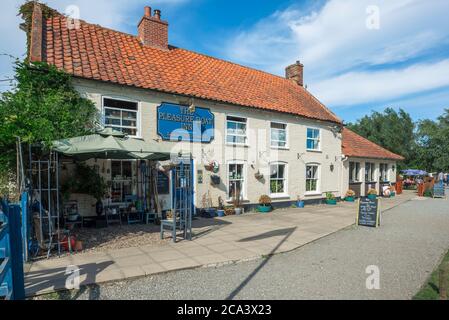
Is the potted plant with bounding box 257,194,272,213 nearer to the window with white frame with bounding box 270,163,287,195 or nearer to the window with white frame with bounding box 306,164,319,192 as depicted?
the window with white frame with bounding box 270,163,287,195

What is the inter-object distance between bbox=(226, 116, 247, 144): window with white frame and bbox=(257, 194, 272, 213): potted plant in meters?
2.81

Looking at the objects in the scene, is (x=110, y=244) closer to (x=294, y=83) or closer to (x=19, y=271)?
(x=19, y=271)

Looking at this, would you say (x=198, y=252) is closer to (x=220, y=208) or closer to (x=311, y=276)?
(x=311, y=276)

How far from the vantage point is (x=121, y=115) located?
1048cm

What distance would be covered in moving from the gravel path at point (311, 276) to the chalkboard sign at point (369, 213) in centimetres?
194

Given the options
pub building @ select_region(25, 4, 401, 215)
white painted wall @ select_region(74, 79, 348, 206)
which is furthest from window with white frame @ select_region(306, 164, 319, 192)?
white painted wall @ select_region(74, 79, 348, 206)

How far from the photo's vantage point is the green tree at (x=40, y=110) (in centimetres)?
634

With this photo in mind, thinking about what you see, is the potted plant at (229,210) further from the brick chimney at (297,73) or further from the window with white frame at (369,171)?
the window with white frame at (369,171)

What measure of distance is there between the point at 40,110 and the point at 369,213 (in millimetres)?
10882

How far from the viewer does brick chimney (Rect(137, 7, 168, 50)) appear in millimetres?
13344

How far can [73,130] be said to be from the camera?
8188mm

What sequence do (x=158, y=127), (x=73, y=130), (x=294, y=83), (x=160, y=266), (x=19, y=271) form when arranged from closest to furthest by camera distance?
(x=19, y=271) → (x=160, y=266) → (x=73, y=130) → (x=158, y=127) → (x=294, y=83)

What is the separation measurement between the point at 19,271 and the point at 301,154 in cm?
1430
